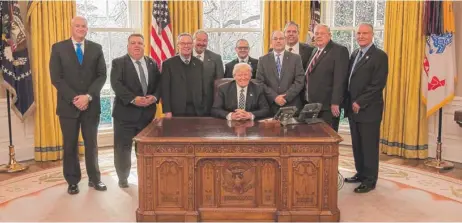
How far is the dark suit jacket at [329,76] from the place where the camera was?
4535 mm

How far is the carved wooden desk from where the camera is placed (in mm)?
3471

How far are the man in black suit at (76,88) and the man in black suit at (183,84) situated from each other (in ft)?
2.00

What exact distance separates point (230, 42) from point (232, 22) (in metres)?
0.29

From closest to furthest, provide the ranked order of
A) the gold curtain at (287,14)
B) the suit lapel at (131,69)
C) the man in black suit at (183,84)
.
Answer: the suit lapel at (131,69) → the man in black suit at (183,84) → the gold curtain at (287,14)

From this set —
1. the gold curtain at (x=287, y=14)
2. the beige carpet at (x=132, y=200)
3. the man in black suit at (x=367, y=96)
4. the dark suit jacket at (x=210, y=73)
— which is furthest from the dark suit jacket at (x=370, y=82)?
the gold curtain at (x=287, y=14)

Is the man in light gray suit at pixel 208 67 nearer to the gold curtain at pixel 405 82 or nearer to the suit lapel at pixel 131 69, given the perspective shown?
the suit lapel at pixel 131 69

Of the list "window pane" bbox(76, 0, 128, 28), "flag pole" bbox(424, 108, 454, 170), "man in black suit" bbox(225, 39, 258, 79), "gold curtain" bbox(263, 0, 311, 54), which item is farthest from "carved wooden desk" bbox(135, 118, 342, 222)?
"window pane" bbox(76, 0, 128, 28)

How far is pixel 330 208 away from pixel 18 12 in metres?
4.15

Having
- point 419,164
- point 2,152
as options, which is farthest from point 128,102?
point 419,164

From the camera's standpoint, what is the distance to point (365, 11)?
667cm

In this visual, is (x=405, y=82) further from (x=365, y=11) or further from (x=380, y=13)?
(x=365, y=11)

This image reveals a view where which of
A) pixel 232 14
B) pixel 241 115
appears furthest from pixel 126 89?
pixel 232 14

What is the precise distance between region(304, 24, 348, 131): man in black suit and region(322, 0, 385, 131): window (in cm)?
228

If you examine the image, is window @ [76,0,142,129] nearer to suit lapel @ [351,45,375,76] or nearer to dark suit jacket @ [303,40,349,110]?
dark suit jacket @ [303,40,349,110]
